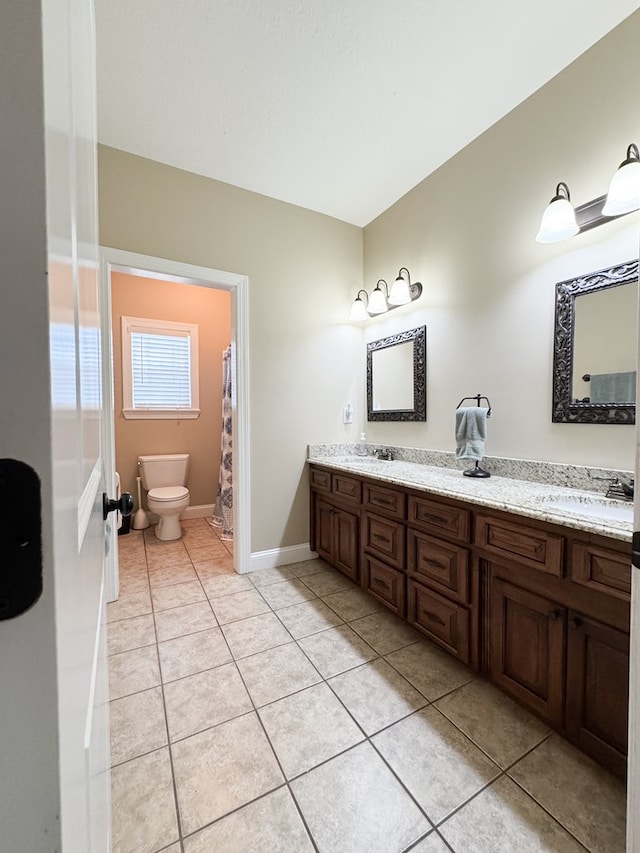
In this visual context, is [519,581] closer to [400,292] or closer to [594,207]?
[594,207]

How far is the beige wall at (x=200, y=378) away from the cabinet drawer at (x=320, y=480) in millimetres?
1684

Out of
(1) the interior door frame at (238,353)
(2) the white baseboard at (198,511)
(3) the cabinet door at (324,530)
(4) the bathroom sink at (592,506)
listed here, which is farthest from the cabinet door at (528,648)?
(2) the white baseboard at (198,511)

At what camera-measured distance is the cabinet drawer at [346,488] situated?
220 cm

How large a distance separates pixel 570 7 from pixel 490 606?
244 centimetres

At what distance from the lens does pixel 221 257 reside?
7.98 ft

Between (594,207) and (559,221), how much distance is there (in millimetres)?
142

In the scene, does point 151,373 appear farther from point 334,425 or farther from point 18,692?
point 18,692

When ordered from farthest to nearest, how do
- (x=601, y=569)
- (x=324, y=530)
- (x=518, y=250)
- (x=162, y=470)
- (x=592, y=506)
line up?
(x=162, y=470), (x=324, y=530), (x=518, y=250), (x=592, y=506), (x=601, y=569)

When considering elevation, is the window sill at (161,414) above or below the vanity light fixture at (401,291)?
below

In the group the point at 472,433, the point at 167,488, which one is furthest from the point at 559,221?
the point at 167,488

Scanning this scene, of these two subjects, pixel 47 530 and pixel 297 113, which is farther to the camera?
pixel 297 113

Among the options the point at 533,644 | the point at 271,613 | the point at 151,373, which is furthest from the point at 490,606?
the point at 151,373

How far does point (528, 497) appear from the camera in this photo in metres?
1.46

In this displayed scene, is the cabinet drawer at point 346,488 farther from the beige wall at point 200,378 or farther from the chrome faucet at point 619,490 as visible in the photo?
the beige wall at point 200,378
